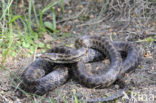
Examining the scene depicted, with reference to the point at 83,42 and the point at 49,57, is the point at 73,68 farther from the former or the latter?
the point at 83,42

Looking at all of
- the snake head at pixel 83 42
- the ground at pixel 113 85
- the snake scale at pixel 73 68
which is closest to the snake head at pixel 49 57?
the snake scale at pixel 73 68

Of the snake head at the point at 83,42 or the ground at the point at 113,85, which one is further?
the snake head at the point at 83,42

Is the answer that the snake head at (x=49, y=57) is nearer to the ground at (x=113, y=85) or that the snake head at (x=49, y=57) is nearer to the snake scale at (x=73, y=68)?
the snake scale at (x=73, y=68)

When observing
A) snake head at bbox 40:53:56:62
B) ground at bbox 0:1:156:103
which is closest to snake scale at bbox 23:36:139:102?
snake head at bbox 40:53:56:62

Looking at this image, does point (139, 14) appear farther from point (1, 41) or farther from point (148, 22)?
point (1, 41)

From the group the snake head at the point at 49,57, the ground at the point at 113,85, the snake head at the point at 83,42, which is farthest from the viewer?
the snake head at the point at 83,42

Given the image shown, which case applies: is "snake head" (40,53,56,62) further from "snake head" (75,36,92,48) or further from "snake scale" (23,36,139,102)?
"snake head" (75,36,92,48)

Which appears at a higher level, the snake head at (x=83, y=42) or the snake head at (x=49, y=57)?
the snake head at (x=83, y=42)
